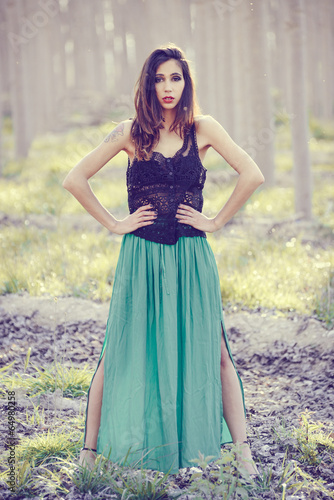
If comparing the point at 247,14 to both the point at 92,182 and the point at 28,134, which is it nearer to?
the point at 92,182

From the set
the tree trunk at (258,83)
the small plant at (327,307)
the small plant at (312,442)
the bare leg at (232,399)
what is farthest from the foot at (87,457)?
the tree trunk at (258,83)

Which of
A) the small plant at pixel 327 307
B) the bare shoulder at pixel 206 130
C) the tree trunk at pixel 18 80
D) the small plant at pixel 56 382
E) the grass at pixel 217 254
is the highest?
the tree trunk at pixel 18 80

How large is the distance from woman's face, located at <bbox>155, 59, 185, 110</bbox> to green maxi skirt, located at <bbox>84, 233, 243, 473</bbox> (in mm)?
709

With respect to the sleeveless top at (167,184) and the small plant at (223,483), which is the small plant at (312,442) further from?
the sleeveless top at (167,184)

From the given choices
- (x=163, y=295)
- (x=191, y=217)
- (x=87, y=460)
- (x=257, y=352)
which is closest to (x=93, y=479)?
(x=87, y=460)

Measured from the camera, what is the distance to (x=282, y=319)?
5059 mm

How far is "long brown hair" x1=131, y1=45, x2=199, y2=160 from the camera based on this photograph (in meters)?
2.71

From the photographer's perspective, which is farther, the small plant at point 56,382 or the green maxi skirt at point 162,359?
the small plant at point 56,382

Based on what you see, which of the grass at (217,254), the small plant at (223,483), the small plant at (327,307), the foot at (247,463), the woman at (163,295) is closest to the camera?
the small plant at (223,483)

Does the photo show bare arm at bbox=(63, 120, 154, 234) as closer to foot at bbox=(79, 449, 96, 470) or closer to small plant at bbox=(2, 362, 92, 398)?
foot at bbox=(79, 449, 96, 470)

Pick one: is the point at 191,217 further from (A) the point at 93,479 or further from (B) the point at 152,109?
(A) the point at 93,479

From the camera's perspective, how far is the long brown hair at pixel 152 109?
8.89 ft

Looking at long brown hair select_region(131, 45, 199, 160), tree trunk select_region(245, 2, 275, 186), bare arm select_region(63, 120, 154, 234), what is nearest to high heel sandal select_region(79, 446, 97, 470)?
bare arm select_region(63, 120, 154, 234)

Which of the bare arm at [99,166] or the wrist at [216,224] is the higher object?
the bare arm at [99,166]
